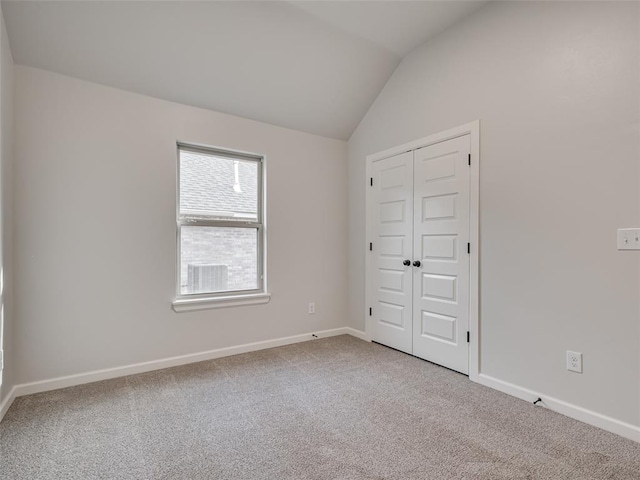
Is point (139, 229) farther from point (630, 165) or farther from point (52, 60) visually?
point (630, 165)

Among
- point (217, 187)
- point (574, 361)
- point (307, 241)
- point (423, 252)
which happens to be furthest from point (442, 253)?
point (217, 187)

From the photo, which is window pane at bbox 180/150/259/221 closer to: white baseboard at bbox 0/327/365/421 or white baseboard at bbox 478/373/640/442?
white baseboard at bbox 0/327/365/421

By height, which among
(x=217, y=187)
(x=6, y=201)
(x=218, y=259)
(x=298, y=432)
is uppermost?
(x=217, y=187)

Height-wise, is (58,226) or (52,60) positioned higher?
(52,60)

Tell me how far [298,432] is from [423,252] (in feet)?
6.14

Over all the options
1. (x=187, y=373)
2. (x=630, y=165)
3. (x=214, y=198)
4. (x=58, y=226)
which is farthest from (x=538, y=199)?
(x=58, y=226)

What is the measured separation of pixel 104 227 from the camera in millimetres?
2613

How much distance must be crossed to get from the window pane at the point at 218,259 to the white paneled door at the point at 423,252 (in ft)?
4.41

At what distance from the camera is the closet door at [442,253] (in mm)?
2699

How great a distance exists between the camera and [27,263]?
92.4 inches

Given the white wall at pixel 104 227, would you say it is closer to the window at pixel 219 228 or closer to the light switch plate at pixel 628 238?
the window at pixel 219 228

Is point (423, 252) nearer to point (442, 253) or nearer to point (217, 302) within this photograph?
point (442, 253)

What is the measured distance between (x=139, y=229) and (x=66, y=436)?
1512mm

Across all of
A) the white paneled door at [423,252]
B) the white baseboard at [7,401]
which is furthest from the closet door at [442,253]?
the white baseboard at [7,401]
